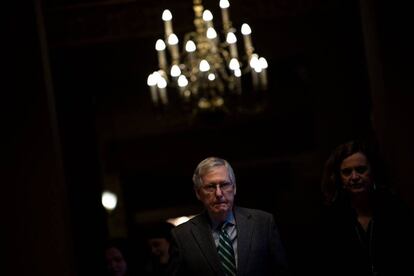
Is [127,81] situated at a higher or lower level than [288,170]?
higher

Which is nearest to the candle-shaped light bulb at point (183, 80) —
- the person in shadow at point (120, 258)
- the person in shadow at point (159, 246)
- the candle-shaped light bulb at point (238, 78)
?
the candle-shaped light bulb at point (238, 78)

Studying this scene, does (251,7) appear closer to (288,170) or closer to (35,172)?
(288,170)

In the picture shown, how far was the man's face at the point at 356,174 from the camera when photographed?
5.35 meters

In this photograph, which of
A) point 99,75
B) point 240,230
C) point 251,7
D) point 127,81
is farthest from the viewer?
point 127,81

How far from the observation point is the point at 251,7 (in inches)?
464

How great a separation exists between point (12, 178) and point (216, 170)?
1208 millimetres

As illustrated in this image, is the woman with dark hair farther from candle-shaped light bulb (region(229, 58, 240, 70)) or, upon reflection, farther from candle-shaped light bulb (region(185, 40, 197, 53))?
candle-shaped light bulb (region(229, 58, 240, 70))

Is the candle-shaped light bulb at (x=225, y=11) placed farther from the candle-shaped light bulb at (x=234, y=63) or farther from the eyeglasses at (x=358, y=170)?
the eyeglasses at (x=358, y=170)

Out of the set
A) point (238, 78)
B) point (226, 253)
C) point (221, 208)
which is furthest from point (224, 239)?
point (238, 78)

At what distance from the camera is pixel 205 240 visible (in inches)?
199

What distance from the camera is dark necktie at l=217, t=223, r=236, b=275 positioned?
195 inches

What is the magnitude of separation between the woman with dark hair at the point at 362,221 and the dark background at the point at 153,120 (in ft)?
0.98


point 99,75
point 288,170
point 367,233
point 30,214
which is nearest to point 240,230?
point 367,233

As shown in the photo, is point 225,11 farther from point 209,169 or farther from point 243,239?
point 243,239
